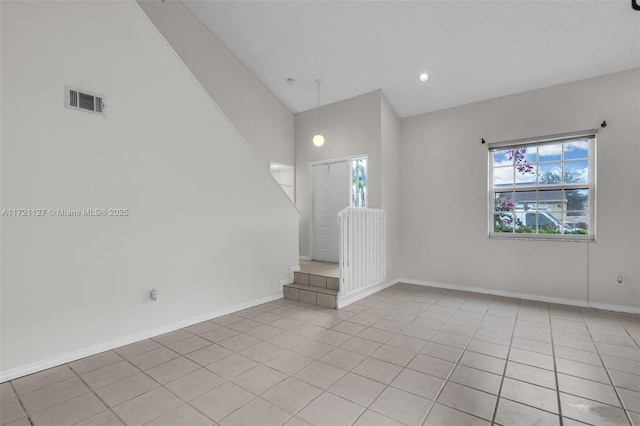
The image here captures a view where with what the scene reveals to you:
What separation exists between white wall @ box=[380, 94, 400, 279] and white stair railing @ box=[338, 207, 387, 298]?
0.86 ft

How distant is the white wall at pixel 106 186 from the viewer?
7.08 ft

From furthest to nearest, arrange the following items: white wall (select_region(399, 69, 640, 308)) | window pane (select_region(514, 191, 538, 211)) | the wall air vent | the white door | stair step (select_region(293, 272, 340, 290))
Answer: the white door → window pane (select_region(514, 191, 538, 211)) → stair step (select_region(293, 272, 340, 290)) → white wall (select_region(399, 69, 640, 308)) → the wall air vent

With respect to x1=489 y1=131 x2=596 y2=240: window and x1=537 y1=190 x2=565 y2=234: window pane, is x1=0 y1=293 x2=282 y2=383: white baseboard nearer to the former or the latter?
x1=489 y1=131 x2=596 y2=240: window

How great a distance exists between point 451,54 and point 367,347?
356cm

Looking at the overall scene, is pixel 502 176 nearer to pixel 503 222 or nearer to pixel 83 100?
pixel 503 222

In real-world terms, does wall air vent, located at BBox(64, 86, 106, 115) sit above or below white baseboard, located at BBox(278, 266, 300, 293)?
above

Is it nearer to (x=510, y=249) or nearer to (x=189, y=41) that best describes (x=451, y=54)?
(x=510, y=249)

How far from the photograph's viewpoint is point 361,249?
13.5ft

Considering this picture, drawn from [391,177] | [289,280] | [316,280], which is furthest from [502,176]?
[289,280]

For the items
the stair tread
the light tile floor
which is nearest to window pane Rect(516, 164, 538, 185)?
the light tile floor

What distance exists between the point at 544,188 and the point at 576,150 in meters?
0.59

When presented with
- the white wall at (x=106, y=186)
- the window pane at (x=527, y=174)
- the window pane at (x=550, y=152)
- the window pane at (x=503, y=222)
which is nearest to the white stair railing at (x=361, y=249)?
the white wall at (x=106, y=186)

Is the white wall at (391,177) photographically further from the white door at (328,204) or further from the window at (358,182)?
the white door at (328,204)

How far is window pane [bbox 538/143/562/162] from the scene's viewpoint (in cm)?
404
